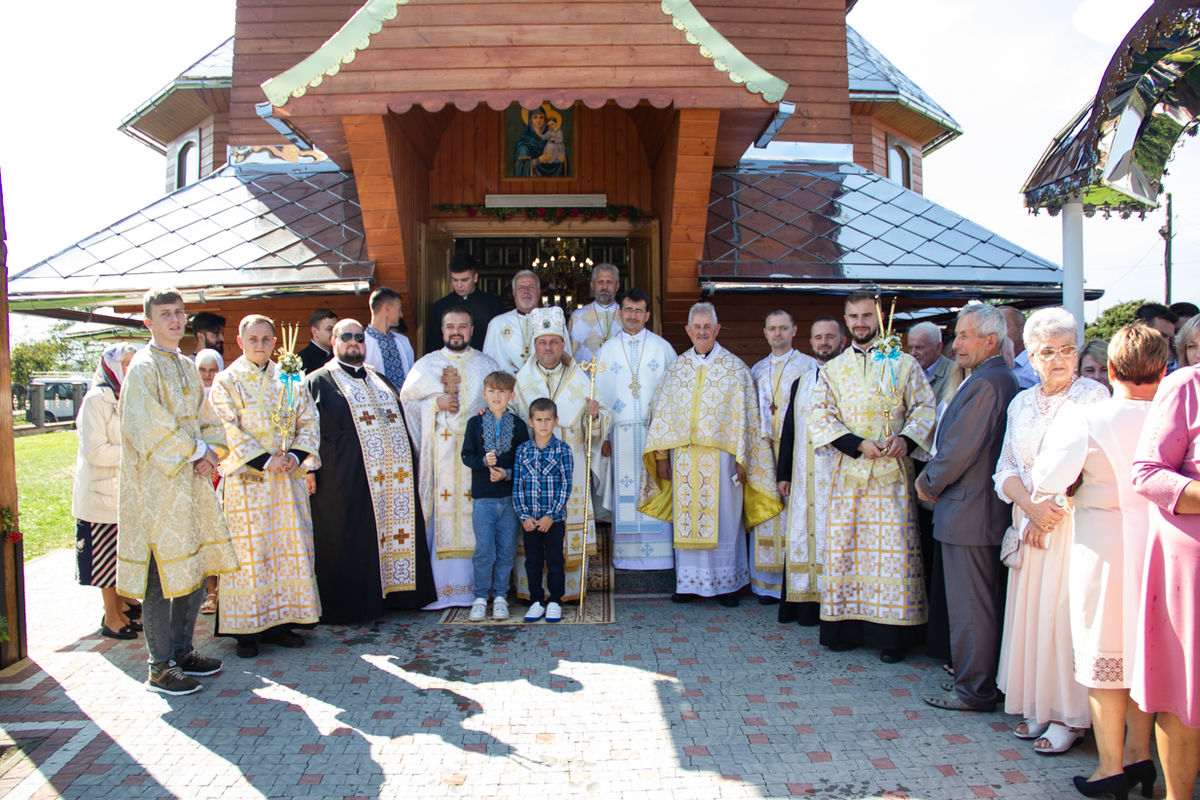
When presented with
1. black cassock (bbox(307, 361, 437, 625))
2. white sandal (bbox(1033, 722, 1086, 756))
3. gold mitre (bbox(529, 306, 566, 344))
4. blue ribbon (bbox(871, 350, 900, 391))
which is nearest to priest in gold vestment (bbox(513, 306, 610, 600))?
gold mitre (bbox(529, 306, 566, 344))

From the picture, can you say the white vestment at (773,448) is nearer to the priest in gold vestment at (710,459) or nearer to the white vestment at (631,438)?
the priest in gold vestment at (710,459)

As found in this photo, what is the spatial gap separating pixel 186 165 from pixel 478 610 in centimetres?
1487

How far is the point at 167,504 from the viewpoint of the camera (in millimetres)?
4770

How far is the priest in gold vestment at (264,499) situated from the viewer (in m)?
5.39

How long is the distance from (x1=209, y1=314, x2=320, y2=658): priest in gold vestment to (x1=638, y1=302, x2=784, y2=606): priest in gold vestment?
104 inches

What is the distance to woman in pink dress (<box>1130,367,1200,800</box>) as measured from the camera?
3146 mm

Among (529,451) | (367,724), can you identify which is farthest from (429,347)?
(367,724)

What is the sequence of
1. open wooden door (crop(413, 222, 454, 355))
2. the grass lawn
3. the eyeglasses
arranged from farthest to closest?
the grass lawn, open wooden door (crop(413, 222, 454, 355)), the eyeglasses

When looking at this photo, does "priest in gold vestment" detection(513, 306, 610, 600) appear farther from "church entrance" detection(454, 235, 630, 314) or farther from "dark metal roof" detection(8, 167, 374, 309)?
"church entrance" detection(454, 235, 630, 314)

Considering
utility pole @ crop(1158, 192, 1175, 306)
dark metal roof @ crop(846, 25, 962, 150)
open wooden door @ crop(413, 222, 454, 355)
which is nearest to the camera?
open wooden door @ crop(413, 222, 454, 355)

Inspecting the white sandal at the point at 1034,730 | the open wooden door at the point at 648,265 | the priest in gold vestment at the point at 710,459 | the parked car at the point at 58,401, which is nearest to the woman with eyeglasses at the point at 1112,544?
the white sandal at the point at 1034,730

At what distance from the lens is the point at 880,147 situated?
16391 millimetres

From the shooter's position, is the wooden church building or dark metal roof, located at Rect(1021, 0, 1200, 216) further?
the wooden church building

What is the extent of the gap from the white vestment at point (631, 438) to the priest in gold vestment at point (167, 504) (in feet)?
10.0
